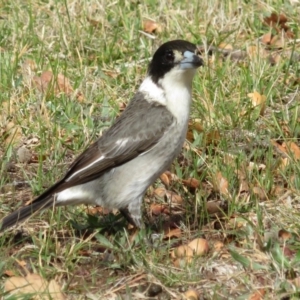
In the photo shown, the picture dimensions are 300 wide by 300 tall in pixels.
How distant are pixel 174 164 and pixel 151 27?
2374mm

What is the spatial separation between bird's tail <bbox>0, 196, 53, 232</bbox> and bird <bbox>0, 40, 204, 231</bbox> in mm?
111

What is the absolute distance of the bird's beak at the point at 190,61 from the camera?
21.1 feet

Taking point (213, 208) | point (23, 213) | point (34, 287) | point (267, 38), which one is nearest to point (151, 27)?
point (267, 38)

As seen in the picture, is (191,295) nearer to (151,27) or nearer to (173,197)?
(173,197)

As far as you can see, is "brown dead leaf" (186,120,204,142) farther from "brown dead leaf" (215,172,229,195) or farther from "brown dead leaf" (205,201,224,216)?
"brown dead leaf" (205,201,224,216)

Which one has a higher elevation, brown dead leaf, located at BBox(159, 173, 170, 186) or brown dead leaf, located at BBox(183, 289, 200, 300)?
brown dead leaf, located at BBox(183, 289, 200, 300)

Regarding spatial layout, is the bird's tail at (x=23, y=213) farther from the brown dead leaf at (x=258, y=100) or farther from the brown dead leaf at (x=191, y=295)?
the brown dead leaf at (x=258, y=100)

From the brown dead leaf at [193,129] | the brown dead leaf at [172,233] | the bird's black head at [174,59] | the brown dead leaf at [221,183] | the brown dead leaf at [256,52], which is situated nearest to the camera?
the brown dead leaf at [172,233]

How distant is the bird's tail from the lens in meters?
6.06

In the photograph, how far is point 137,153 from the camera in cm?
645

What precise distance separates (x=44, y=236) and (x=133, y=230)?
0.72m

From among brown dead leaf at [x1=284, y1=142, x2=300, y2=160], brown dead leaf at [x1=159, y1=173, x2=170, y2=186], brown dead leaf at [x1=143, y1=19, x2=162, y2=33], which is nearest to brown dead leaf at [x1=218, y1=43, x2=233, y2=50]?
brown dead leaf at [x1=143, y1=19, x2=162, y2=33]

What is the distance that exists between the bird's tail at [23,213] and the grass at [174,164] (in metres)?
0.11

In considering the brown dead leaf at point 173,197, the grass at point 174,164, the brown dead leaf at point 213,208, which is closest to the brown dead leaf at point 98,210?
the grass at point 174,164
